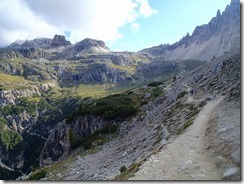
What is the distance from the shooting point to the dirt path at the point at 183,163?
2116 centimetres

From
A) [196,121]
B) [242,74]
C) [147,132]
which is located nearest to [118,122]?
[147,132]

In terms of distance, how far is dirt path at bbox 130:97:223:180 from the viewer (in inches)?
833

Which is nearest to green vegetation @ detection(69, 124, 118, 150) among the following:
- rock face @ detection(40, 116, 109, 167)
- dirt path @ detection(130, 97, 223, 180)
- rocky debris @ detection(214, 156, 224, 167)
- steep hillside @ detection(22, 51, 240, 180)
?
steep hillside @ detection(22, 51, 240, 180)

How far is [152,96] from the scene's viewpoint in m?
93.9

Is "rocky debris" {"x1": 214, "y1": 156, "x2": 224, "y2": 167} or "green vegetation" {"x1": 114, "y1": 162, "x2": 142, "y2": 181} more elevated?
"rocky debris" {"x1": 214, "y1": 156, "x2": 224, "y2": 167}

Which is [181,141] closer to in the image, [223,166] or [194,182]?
[223,166]

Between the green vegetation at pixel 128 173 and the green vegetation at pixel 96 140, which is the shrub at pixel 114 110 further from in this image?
the green vegetation at pixel 128 173

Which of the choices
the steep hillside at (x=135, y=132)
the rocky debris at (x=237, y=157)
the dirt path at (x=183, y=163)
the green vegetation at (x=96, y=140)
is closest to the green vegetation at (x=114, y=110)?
the steep hillside at (x=135, y=132)

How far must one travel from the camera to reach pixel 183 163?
23.9 meters

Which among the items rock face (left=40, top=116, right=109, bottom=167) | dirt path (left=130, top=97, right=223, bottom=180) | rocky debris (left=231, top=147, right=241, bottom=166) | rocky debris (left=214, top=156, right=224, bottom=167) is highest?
rocky debris (left=231, top=147, right=241, bottom=166)

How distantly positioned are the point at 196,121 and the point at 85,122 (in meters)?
50.6

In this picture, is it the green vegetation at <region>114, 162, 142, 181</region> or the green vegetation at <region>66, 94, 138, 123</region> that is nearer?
the green vegetation at <region>114, 162, 142, 181</region>

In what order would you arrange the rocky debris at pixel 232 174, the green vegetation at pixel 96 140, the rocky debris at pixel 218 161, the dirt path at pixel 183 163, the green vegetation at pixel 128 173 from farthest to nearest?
the green vegetation at pixel 96 140
the green vegetation at pixel 128 173
the rocky debris at pixel 218 161
the dirt path at pixel 183 163
the rocky debris at pixel 232 174

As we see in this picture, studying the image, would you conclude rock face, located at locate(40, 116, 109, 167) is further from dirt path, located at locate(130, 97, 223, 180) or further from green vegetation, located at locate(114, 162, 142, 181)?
green vegetation, located at locate(114, 162, 142, 181)
